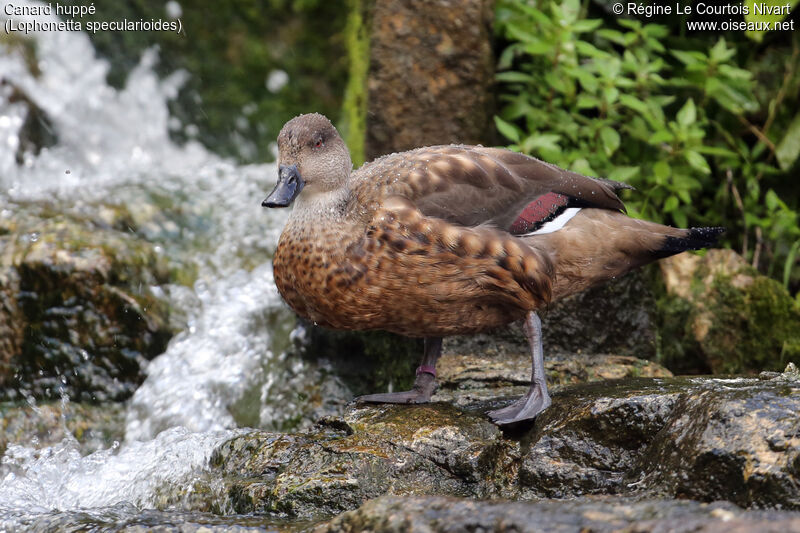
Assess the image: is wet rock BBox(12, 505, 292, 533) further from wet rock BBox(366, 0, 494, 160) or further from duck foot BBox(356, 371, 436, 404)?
wet rock BBox(366, 0, 494, 160)

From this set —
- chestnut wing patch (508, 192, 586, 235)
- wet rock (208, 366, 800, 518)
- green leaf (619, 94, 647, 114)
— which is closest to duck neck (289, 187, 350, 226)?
chestnut wing patch (508, 192, 586, 235)

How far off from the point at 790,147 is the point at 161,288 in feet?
15.0

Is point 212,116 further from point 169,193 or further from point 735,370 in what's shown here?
point 735,370

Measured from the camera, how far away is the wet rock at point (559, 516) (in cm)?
218

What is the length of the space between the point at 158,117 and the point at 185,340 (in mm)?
2732

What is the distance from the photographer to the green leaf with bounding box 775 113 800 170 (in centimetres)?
616

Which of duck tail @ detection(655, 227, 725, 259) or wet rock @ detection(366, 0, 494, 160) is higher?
wet rock @ detection(366, 0, 494, 160)

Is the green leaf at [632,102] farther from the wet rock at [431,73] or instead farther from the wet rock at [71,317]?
the wet rock at [71,317]

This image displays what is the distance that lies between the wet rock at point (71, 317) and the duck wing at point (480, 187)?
203 centimetres

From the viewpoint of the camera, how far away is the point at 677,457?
2908mm

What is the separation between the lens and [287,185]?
3820mm

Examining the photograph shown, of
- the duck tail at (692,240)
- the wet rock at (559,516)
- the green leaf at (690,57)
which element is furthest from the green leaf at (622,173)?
the wet rock at (559,516)

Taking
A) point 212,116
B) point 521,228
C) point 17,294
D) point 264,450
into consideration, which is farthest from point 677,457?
point 212,116

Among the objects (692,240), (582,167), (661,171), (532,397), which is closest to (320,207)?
(532,397)
